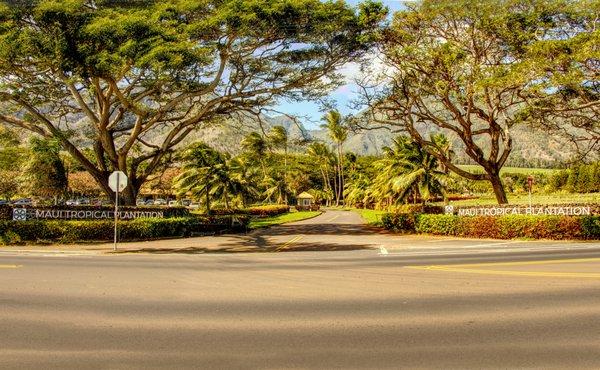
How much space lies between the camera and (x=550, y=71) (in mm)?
22812

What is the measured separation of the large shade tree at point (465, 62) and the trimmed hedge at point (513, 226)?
5.15 m

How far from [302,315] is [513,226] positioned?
18.9m

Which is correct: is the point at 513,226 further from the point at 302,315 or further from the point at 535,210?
the point at 302,315

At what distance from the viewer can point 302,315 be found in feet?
24.9

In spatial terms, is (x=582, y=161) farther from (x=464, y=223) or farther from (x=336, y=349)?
(x=336, y=349)

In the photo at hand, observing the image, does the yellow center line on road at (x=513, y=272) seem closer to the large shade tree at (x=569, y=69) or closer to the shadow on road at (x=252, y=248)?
the shadow on road at (x=252, y=248)

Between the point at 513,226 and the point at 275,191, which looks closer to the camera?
the point at 513,226

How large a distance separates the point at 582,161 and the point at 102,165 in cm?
2796

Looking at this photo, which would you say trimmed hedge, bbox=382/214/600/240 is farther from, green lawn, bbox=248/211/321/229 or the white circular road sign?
the white circular road sign

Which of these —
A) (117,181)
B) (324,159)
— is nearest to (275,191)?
(324,159)

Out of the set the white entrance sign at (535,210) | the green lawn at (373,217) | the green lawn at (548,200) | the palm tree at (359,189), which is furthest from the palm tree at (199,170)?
the palm tree at (359,189)

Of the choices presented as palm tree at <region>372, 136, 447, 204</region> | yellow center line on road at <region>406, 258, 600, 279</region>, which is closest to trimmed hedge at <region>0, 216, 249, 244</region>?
yellow center line on road at <region>406, 258, 600, 279</region>

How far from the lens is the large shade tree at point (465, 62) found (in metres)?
24.9

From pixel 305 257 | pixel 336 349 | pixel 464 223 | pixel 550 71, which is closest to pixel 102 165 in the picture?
pixel 305 257
